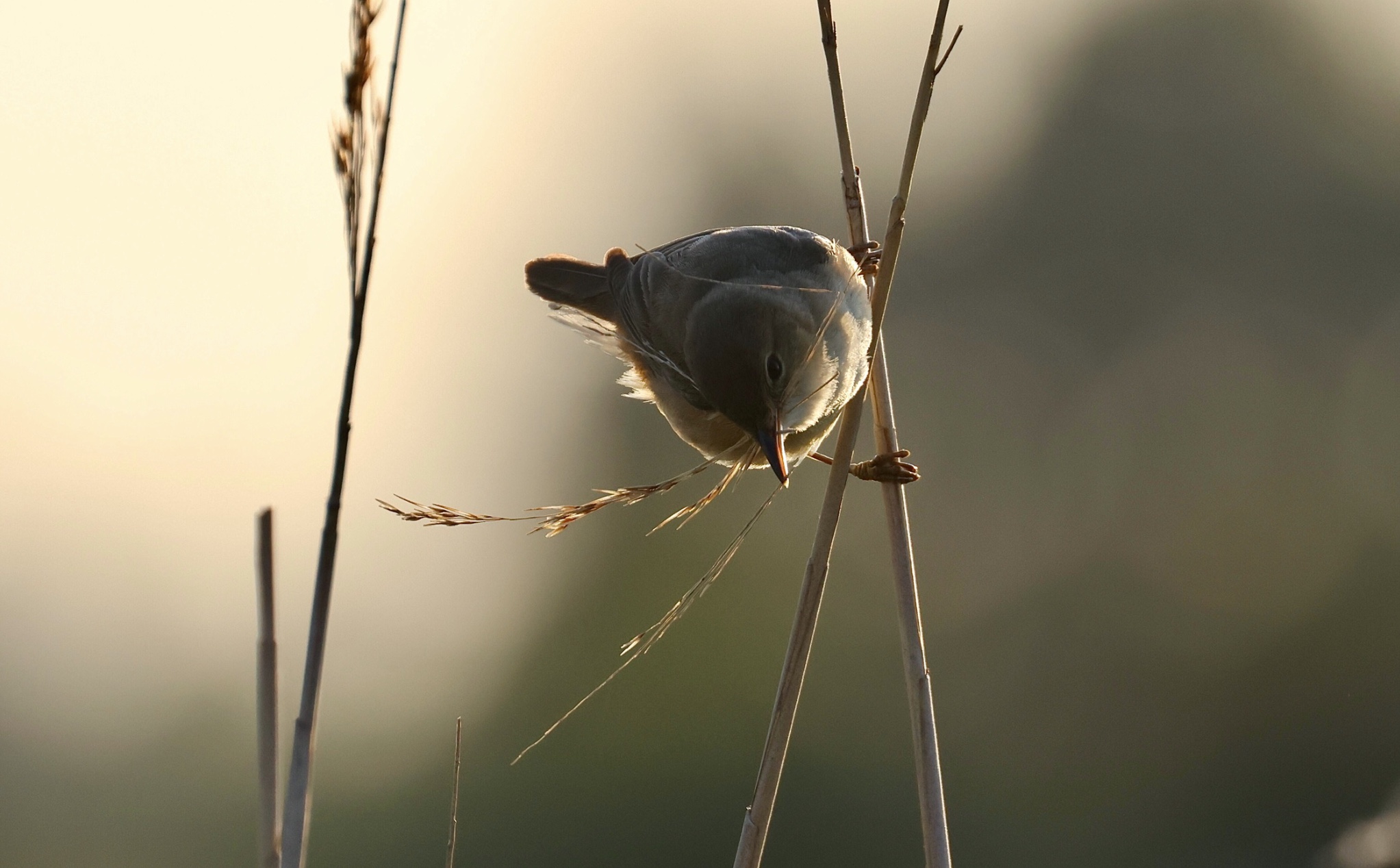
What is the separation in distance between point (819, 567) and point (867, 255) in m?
1.28

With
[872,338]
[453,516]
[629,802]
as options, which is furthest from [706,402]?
[629,802]

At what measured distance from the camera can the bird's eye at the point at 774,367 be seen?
3.05 meters

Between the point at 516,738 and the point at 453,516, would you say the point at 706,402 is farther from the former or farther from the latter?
the point at 516,738

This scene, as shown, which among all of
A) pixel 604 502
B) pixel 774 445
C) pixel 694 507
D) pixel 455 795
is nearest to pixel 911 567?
pixel 694 507

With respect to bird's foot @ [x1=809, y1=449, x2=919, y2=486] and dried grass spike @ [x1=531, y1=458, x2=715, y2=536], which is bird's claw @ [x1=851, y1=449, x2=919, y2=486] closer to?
bird's foot @ [x1=809, y1=449, x2=919, y2=486]

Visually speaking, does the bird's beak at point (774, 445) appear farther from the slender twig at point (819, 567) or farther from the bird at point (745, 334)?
the slender twig at point (819, 567)

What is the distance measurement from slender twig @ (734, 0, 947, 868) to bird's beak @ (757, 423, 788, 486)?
0.78 metres

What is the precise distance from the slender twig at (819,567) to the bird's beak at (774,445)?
782mm

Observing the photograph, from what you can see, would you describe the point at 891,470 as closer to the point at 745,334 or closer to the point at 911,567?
the point at 911,567

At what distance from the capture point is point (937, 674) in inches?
451

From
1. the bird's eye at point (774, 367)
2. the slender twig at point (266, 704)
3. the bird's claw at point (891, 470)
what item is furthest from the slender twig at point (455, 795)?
the bird's eye at point (774, 367)

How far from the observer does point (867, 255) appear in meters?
2.99

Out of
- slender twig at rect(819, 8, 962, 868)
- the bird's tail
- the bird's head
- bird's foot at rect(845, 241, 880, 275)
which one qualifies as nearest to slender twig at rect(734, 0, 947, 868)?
slender twig at rect(819, 8, 962, 868)

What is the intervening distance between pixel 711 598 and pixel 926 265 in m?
5.52
